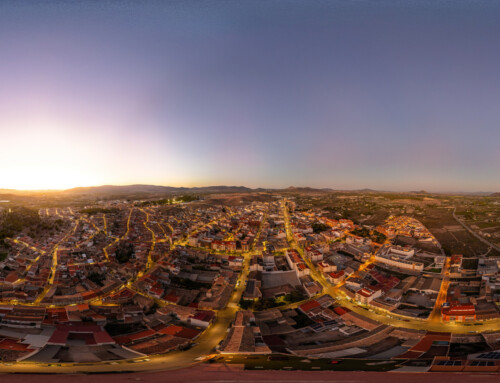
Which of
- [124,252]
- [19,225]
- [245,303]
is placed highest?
[19,225]

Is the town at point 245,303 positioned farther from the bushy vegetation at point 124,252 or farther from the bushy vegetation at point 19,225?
the bushy vegetation at point 19,225

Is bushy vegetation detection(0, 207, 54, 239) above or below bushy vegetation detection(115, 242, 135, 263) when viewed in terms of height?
above

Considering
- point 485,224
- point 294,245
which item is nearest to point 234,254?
point 294,245

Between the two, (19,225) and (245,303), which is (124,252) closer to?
(245,303)

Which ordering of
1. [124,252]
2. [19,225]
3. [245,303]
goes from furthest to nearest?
1. [19,225]
2. [124,252]
3. [245,303]

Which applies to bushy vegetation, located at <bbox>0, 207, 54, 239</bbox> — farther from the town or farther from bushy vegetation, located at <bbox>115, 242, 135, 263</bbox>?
bushy vegetation, located at <bbox>115, 242, 135, 263</bbox>

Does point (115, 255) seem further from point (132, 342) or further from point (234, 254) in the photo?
point (132, 342)

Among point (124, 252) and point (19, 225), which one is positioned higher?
point (19, 225)

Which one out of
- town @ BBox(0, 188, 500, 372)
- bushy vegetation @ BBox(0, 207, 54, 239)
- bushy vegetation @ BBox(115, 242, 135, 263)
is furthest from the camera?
bushy vegetation @ BBox(0, 207, 54, 239)

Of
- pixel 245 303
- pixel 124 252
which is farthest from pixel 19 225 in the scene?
pixel 245 303

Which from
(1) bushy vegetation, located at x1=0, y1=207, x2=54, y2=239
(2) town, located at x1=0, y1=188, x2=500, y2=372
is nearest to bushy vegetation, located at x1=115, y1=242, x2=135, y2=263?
(2) town, located at x1=0, y1=188, x2=500, y2=372

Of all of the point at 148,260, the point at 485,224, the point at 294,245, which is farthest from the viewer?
the point at 485,224
